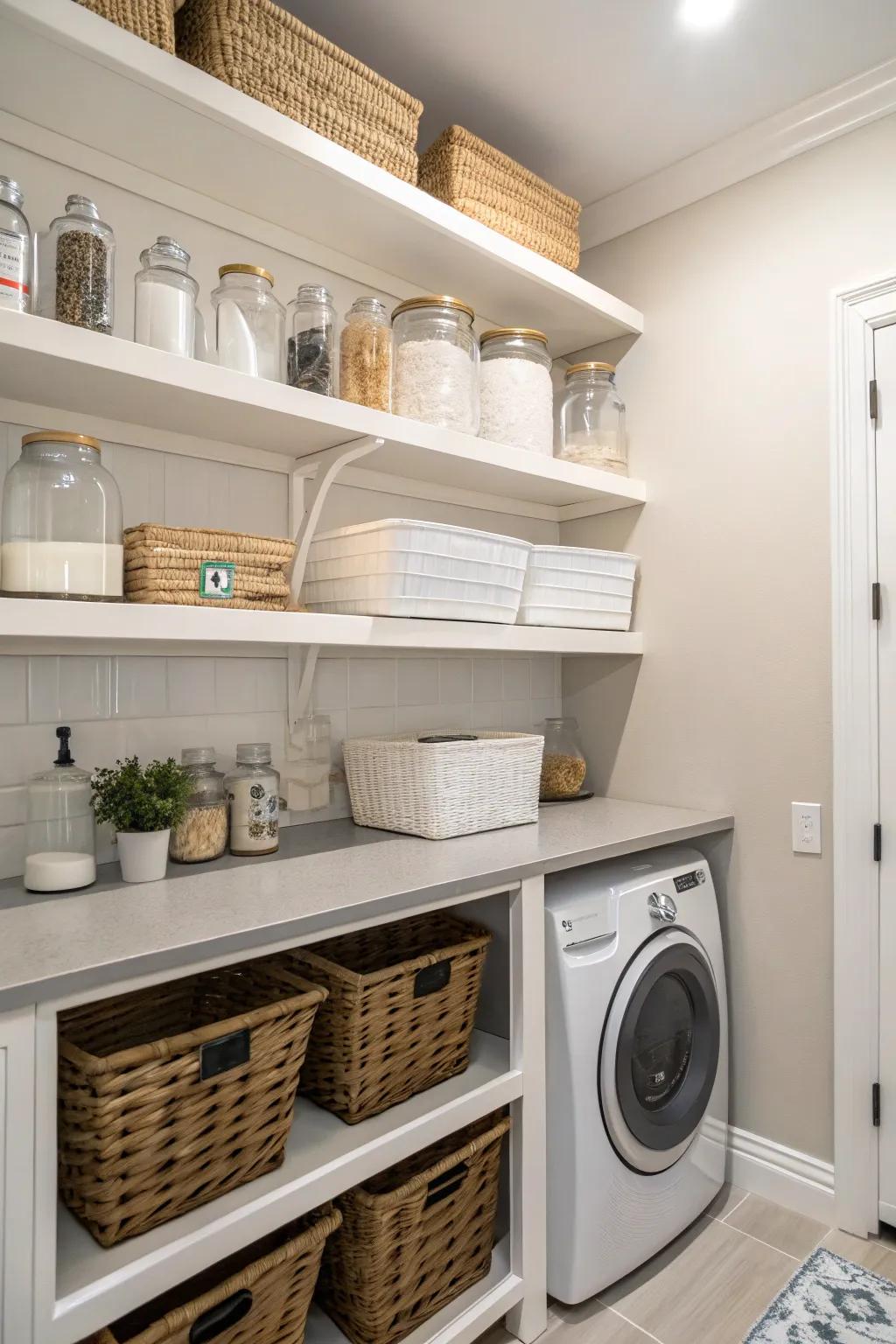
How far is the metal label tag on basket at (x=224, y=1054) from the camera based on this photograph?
A: 1181mm

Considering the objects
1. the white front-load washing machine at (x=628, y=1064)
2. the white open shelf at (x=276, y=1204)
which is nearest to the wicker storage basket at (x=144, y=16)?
the white front-load washing machine at (x=628, y=1064)

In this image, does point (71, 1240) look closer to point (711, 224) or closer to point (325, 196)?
point (325, 196)

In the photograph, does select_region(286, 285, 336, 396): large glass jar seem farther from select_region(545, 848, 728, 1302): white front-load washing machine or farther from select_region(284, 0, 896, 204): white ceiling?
select_region(545, 848, 728, 1302): white front-load washing machine

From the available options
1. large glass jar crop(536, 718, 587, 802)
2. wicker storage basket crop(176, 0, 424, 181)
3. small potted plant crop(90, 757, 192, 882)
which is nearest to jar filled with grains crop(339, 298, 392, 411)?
wicker storage basket crop(176, 0, 424, 181)

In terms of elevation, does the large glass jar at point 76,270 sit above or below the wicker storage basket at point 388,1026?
above

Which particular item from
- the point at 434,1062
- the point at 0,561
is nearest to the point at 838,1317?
the point at 434,1062

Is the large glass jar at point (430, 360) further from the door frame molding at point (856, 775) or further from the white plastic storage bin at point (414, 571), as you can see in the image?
the door frame molding at point (856, 775)

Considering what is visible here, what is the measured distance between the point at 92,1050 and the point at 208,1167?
0.34 m

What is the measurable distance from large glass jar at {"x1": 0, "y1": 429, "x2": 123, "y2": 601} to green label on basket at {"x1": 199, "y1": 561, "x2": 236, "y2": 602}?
5.6 inches

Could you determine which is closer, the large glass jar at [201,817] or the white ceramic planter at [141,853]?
the white ceramic planter at [141,853]

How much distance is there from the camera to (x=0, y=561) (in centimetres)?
132

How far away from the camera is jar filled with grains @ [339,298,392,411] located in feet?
5.74

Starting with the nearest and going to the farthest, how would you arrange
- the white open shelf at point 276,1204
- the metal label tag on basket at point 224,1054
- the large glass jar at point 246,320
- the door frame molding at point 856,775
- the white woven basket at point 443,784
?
the white open shelf at point 276,1204
the metal label tag on basket at point 224,1054
the large glass jar at point 246,320
the white woven basket at point 443,784
the door frame molding at point 856,775

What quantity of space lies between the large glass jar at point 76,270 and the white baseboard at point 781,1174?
2.30 meters
